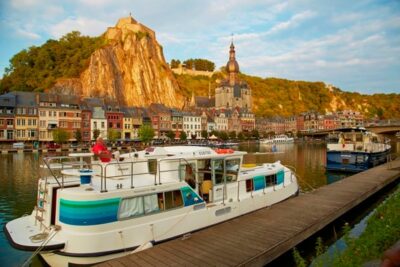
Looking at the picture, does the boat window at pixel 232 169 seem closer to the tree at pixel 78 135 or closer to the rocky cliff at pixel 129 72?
the tree at pixel 78 135

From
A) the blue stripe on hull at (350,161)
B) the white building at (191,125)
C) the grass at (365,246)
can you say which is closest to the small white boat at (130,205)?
the grass at (365,246)

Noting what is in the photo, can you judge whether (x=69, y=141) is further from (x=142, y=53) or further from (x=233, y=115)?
(x=233, y=115)

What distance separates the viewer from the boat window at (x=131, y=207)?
33.2 ft

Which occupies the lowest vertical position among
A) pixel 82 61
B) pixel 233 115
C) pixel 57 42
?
pixel 233 115

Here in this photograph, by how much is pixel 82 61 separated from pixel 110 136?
48519mm

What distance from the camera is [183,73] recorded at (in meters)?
198

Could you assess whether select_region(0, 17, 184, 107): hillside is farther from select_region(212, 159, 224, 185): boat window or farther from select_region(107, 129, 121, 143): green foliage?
select_region(212, 159, 224, 185): boat window

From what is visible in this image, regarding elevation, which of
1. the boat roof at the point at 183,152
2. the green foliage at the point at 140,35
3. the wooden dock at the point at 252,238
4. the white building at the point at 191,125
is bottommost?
the wooden dock at the point at 252,238

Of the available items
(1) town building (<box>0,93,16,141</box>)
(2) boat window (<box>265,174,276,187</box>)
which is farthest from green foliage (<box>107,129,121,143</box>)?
(2) boat window (<box>265,174,276,187</box>)

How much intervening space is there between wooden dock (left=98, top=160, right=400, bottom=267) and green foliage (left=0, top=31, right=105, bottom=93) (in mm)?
103723

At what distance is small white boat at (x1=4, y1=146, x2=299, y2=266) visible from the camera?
31.2ft

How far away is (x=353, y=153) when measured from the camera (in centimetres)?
3397

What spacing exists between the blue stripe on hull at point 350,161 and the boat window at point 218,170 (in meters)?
25.7

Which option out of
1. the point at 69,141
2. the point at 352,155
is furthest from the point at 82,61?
the point at 352,155
